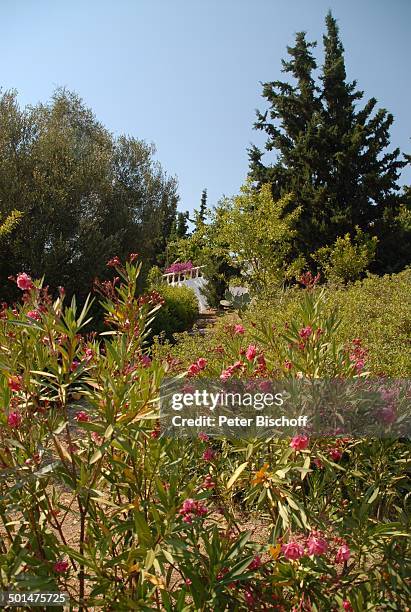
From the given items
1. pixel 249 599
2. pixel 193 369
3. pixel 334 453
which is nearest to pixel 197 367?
pixel 193 369

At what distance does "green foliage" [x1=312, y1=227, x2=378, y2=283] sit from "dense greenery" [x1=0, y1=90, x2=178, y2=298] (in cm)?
868

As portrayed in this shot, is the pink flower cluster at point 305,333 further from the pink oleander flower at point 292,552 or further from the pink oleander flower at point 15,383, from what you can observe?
the pink oleander flower at point 15,383

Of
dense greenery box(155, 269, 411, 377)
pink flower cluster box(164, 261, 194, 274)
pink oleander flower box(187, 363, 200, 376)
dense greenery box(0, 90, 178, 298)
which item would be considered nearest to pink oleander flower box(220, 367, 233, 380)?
pink oleander flower box(187, 363, 200, 376)

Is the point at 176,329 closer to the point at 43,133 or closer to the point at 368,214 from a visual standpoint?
the point at 43,133

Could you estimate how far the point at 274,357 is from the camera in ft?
7.79

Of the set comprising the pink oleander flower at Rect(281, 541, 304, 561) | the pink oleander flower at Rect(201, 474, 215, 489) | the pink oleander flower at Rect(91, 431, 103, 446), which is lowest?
the pink oleander flower at Rect(281, 541, 304, 561)

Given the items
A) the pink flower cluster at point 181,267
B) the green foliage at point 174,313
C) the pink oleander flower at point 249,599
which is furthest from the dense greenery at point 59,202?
the pink flower cluster at point 181,267

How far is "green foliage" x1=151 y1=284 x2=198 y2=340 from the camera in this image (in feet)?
42.9

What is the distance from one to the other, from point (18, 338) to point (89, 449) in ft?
1.76

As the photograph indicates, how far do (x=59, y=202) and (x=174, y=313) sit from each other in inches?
228

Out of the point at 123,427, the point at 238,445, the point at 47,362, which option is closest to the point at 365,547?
the point at 238,445

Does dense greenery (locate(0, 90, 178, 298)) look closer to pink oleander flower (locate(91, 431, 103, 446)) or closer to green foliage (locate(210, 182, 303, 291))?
green foliage (locate(210, 182, 303, 291))

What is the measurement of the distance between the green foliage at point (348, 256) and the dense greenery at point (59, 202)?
28.5 feet

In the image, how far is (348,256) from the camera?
18438 mm
